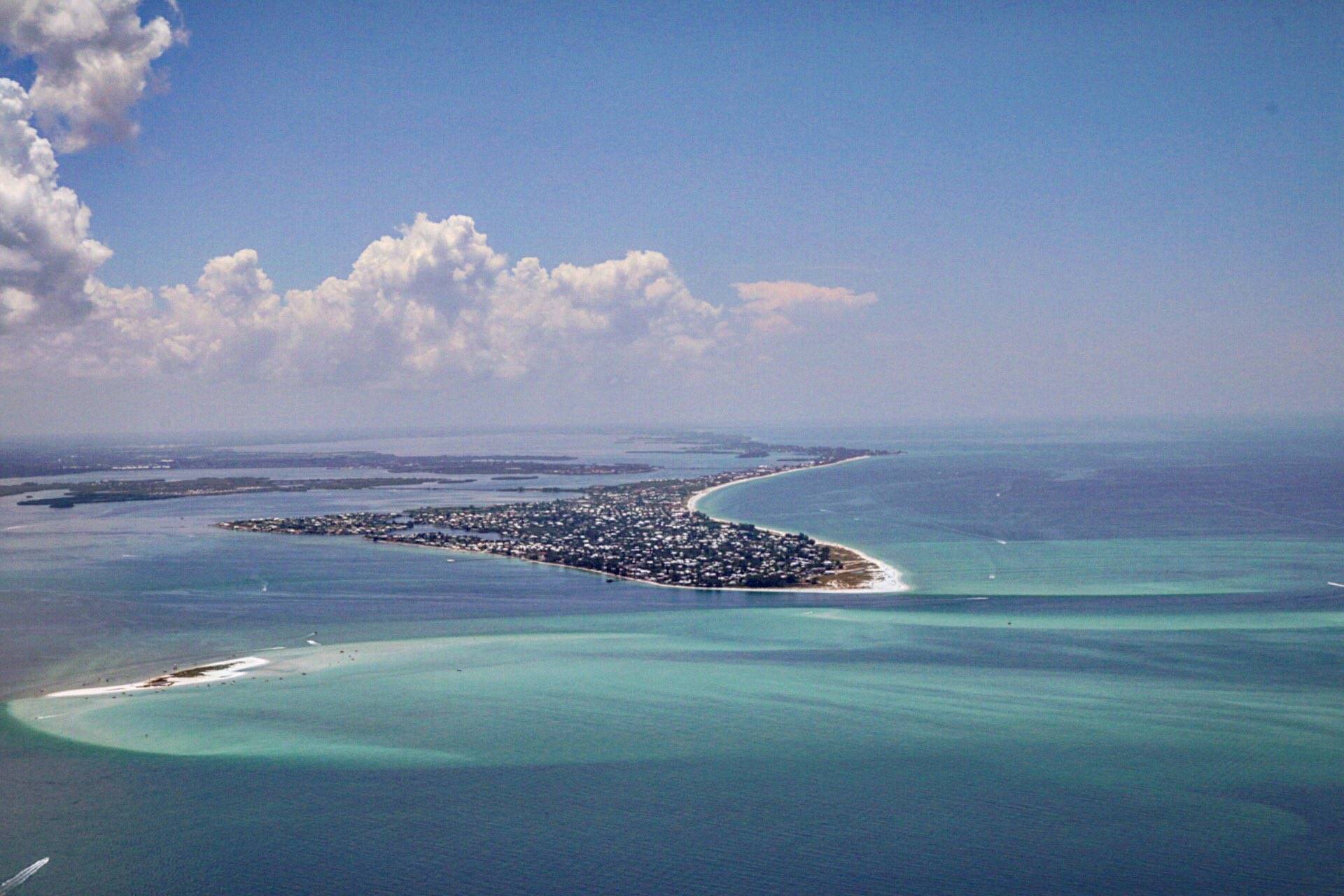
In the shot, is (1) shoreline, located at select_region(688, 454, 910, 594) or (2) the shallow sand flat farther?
(1) shoreline, located at select_region(688, 454, 910, 594)

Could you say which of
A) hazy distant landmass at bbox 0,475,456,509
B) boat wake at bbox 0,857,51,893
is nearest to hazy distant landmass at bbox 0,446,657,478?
hazy distant landmass at bbox 0,475,456,509

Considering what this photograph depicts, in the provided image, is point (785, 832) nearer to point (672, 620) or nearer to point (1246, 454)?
point (672, 620)

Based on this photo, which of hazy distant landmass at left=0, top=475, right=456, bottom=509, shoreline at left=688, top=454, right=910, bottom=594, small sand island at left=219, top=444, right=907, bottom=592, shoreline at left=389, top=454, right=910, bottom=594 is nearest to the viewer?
shoreline at left=688, top=454, right=910, bottom=594

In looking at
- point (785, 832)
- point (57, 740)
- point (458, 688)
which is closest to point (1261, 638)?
point (785, 832)

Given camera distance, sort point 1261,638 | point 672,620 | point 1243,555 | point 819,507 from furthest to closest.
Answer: point 819,507, point 1243,555, point 672,620, point 1261,638

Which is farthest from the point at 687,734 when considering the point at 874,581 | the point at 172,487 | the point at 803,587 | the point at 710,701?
the point at 172,487

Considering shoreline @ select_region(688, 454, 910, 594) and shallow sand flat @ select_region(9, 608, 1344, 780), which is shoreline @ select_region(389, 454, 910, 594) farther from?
shallow sand flat @ select_region(9, 608, 1344, 780)
